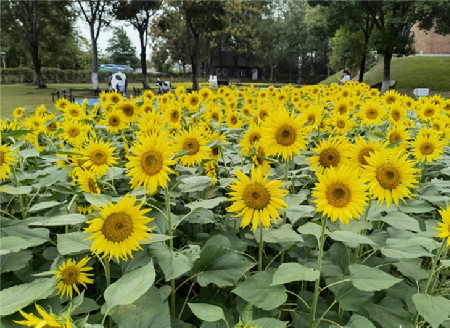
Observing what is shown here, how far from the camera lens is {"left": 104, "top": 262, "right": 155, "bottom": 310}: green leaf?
1.28 m

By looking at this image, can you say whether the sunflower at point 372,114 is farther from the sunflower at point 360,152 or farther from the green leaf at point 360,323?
the green leaf at point 360,323

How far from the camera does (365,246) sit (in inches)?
96.0

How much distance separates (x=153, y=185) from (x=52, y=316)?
86cm

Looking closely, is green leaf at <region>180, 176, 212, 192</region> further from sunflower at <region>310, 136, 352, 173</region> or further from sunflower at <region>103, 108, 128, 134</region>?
sunflower at <region>103, 108, 128, 134</region>

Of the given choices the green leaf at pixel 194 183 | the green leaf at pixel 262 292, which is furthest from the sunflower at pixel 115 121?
the green leaf at pixel 262 292

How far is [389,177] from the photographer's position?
1938 millimetres

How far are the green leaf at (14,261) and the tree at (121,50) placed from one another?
10547 cm

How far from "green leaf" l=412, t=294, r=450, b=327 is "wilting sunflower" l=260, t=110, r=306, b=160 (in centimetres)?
104

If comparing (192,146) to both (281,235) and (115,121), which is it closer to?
(281,235)

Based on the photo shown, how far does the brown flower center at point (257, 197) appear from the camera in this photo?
1.79 meters

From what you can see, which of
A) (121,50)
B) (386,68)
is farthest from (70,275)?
(121,50)

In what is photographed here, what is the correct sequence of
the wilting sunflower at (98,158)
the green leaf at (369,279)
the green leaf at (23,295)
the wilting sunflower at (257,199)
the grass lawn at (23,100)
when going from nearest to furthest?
the green leaf at (23,295) → the green leaf at (369,279) → the wilting sunflower at (257,199) → the wilting sunflower at (98,158) → the grass lawn at (23,100)

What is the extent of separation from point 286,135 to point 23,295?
156 cm

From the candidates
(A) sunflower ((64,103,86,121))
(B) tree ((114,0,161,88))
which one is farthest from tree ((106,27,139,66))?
Answer: (A) sunflower ((64,103,86,121))
